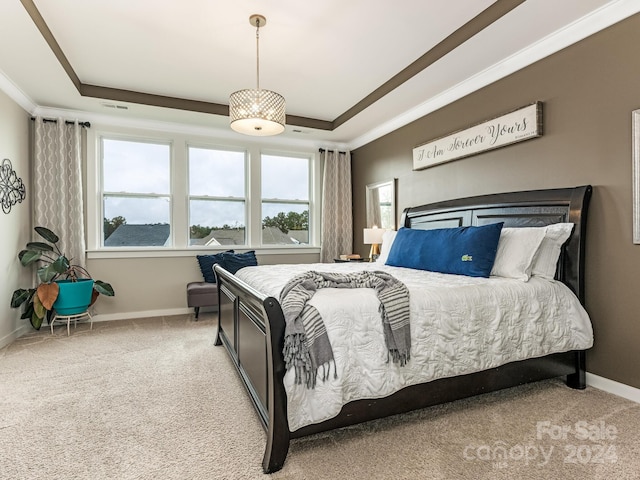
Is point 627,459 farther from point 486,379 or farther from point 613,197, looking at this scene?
point 613,197

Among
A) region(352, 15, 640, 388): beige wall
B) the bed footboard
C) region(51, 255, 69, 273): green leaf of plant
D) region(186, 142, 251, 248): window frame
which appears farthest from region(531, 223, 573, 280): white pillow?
region(51, 255, 69, 273): green leaf of plant

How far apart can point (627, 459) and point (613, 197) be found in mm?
1599

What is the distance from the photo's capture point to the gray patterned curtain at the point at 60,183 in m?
4.20

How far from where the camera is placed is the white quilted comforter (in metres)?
1.67

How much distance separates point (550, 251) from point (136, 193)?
4782 mm

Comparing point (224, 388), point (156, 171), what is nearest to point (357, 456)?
point (224, 388)

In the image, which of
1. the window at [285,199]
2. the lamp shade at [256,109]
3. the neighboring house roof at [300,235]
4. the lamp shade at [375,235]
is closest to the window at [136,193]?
the window at [285,199]

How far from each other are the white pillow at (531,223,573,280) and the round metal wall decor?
15.6ft

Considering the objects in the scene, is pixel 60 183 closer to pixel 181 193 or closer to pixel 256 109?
pixel 181 193

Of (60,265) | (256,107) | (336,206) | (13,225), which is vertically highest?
(256,107)

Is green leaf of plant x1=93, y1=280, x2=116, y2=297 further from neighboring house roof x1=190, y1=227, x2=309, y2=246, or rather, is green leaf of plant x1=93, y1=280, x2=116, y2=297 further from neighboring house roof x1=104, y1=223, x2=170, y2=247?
neighboring house roof x1=190, y1=227, x2=309, y2=246

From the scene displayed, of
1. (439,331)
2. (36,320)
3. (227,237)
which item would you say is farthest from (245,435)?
(227,237)

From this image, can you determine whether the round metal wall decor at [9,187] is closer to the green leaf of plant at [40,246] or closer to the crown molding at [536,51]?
the green leaf of plant at [40,246]

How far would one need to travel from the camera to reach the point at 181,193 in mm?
5008
